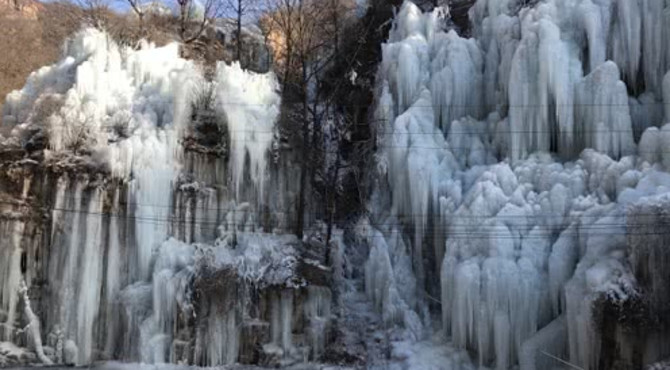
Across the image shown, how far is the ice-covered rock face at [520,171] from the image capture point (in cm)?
1555

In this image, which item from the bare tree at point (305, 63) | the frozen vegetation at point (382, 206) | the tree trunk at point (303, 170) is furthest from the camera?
the bare tree at point (305, 63)

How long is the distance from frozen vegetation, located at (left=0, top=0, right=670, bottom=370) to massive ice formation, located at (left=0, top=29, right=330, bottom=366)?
0.18ft

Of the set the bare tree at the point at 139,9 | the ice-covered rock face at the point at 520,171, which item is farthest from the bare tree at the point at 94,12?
the ice-covered rock face at the point at 520,171

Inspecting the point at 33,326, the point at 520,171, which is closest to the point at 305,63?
the point at 520,171

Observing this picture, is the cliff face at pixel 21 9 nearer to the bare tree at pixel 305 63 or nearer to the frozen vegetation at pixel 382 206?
the bare tree at pixel 305 63

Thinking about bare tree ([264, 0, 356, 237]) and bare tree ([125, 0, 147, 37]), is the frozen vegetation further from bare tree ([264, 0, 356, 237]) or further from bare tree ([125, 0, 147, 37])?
bare tree ([125, 0, 147, 37])

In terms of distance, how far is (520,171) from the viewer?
1814 cm

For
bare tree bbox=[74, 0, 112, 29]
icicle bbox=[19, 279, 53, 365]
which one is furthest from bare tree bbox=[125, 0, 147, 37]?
icicle bbox=[19, 279, 53, 365]

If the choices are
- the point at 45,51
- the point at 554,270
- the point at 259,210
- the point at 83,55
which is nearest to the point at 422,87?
the point at 259,210

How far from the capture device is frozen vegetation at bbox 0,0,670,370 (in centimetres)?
1627

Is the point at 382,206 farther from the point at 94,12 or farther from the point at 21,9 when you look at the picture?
the point at 21,9

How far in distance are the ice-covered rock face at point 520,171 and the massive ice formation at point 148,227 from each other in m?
3.37

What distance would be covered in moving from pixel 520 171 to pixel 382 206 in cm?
446

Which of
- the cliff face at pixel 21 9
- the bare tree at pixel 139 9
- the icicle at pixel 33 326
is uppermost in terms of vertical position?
the cliff face at pixel 21 9
